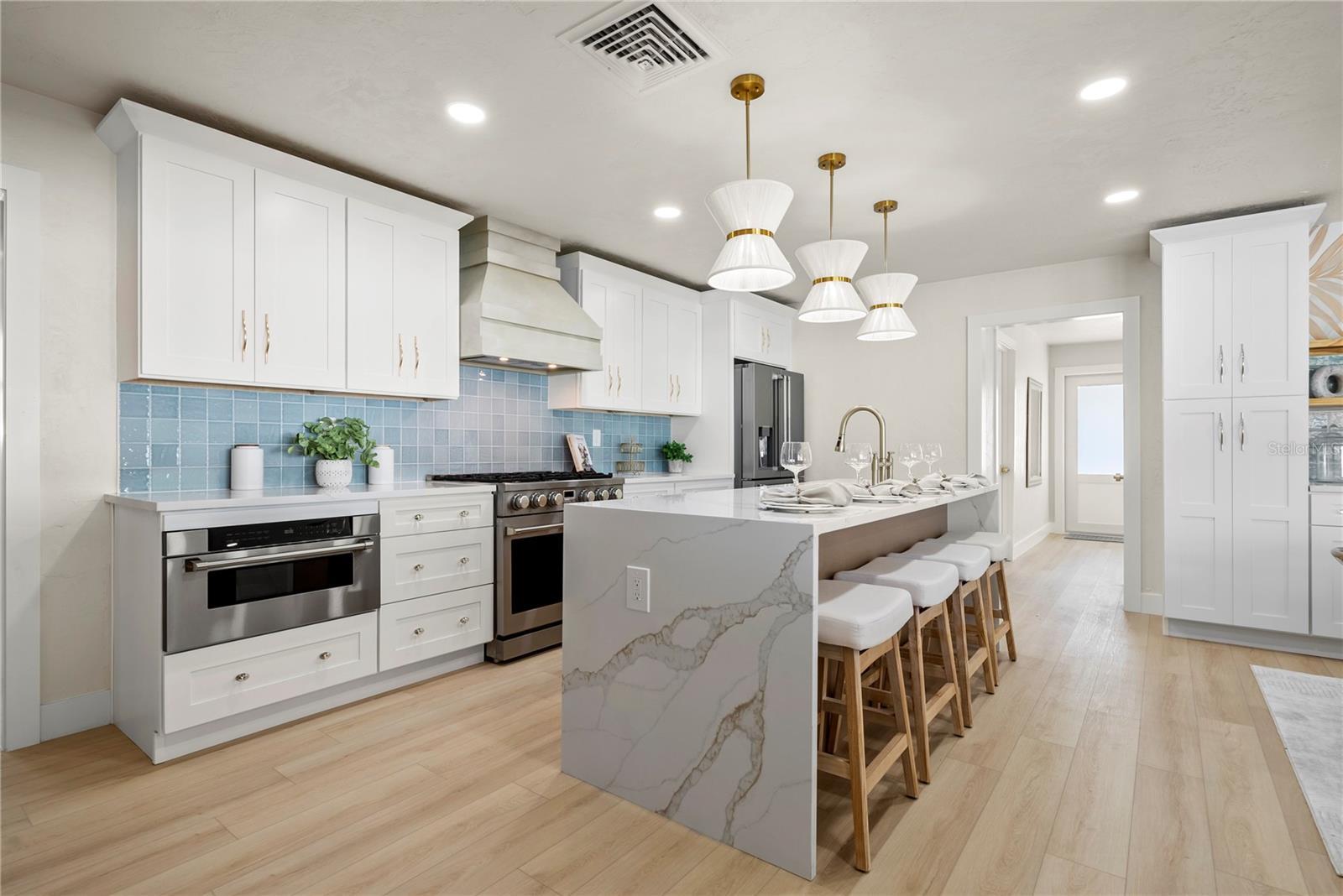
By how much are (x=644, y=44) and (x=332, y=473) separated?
2.26m

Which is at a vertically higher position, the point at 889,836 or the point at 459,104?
the point at 459,104

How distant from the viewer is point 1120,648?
12.0ft

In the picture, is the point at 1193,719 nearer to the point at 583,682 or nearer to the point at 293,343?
the point at 583,682

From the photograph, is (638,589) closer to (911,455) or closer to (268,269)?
(911,455)

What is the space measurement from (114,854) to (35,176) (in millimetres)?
2385

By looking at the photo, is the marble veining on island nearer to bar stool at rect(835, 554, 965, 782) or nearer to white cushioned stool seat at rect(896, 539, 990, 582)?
bar stool at rect(835, 554, 965, 782)

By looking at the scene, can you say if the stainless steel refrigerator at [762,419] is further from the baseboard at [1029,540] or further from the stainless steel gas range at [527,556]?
the baseboard at [1029,540]

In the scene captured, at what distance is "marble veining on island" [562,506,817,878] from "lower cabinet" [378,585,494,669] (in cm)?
111

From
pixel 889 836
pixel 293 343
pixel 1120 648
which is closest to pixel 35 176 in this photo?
pixel 293 343

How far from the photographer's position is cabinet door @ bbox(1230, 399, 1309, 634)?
3580 mm

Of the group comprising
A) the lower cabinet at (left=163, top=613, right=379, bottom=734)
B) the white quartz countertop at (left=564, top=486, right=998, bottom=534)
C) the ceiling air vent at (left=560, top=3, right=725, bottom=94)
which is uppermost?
the ceiling air vent at (left=560, top=3, right=725, bottom=94)

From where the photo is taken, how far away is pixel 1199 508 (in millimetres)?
3844

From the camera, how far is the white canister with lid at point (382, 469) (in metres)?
3.44

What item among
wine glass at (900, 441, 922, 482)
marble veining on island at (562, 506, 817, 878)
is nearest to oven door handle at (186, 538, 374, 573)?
marble veining on island at (562, 506, 817, 878)
